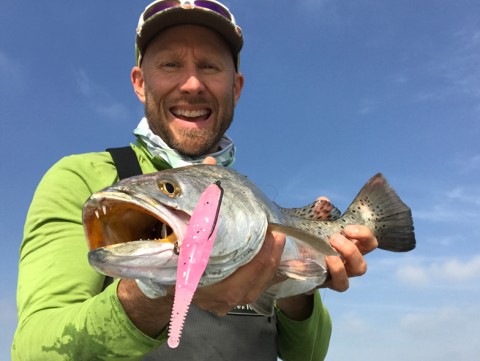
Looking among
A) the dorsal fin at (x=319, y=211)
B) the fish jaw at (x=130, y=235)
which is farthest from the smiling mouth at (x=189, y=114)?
the fish jaw at (x=130, y=235)

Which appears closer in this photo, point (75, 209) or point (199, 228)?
point (199, 228)

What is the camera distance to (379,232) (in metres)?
4.90

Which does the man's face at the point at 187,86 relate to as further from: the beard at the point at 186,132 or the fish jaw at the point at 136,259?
the fish jaw at the point at 136,259

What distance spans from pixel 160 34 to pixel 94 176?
1815 millimetres

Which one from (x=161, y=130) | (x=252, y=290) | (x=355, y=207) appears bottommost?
(x=252, y=290)

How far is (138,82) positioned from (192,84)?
0.96 metres

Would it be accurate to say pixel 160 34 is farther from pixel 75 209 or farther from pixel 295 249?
pixel 295 249

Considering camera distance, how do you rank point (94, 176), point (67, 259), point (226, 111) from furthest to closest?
point (226, 111) < point (94, 176) < point (67, 259)

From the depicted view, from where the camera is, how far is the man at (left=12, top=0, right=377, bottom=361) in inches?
110

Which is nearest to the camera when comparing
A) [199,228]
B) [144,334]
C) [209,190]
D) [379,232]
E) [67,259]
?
[199,228]

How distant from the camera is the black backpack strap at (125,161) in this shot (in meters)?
4.24

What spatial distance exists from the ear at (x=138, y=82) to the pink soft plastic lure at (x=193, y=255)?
356cm

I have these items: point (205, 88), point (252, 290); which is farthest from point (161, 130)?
point (252, 290)

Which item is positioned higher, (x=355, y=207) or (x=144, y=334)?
(x=355, y=207)
